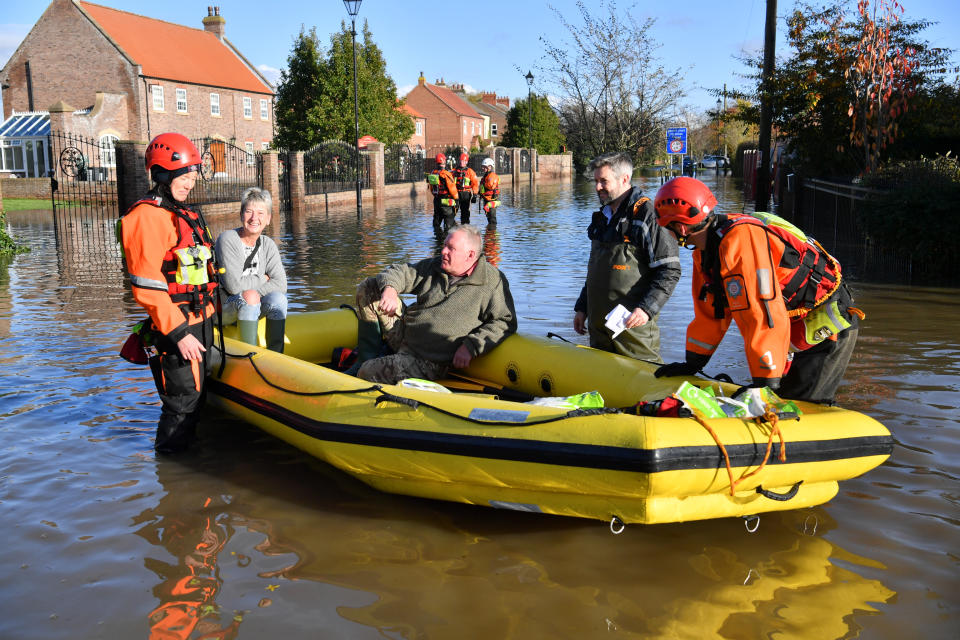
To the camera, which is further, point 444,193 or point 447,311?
point 444,193

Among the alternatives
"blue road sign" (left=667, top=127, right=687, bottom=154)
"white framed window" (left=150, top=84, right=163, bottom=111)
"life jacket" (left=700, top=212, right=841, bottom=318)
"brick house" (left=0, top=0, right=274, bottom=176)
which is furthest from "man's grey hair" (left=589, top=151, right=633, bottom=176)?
"white framed window" (left=150, top=84, right=163, bottom=111)

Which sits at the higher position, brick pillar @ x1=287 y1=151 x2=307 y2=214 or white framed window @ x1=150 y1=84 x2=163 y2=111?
white framed window @ x1=150 y1=84 x2=163 y2=111

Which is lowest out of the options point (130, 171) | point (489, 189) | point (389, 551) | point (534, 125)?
point (389, 551)

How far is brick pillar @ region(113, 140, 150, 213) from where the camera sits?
18062mm

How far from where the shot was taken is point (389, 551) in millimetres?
3951

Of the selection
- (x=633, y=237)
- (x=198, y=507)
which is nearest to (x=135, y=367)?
(x=198, y=507)

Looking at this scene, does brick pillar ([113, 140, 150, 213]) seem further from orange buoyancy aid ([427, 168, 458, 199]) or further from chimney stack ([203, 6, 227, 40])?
chimney stack ([203, 6, 227, 40])

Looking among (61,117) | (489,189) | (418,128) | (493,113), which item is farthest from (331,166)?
(493,113)

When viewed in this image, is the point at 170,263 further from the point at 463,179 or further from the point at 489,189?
the point at 489,189

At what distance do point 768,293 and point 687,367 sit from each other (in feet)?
Result: 3.05

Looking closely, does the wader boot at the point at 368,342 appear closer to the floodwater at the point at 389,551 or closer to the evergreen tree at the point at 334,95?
the floodwater at the point at 389,551

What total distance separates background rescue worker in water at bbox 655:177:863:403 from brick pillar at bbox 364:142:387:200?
27.2 meters

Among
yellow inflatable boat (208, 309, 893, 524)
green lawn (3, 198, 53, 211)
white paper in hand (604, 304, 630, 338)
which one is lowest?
yellow inflatable boat (208, 309, 893, 524)

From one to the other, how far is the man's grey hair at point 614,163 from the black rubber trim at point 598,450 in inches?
68.9
